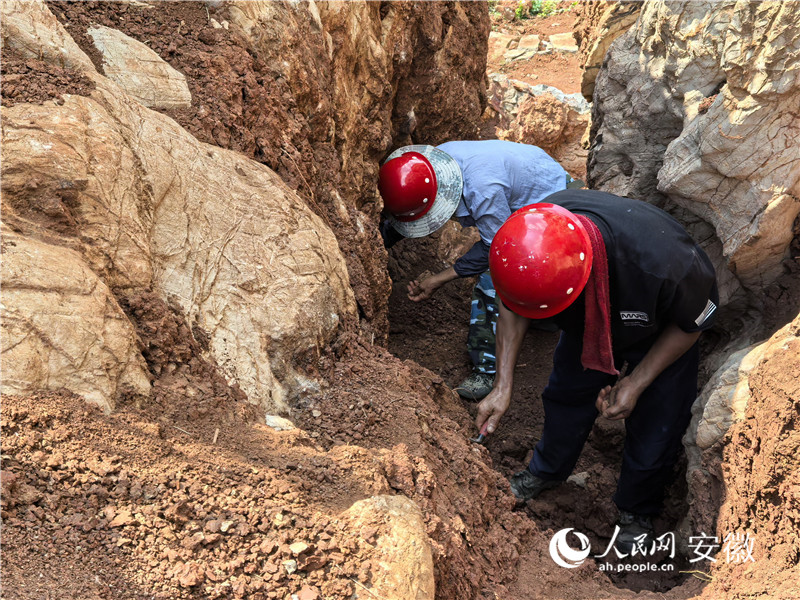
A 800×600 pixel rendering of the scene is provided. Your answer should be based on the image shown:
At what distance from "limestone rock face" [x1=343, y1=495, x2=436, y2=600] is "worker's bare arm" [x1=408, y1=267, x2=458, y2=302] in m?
2.18

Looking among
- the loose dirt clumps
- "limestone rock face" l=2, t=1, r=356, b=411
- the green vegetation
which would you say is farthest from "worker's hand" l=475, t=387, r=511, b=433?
the green vegetation

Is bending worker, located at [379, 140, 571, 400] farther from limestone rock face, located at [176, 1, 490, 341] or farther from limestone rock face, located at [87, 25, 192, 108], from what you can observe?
limestone rock face, located at [87, 25, 192, 108]

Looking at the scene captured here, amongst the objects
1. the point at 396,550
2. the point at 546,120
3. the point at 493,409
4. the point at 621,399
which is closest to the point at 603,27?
the point at 546,120

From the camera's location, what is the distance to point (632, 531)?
331 centimetres

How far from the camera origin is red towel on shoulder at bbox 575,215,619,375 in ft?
8.37

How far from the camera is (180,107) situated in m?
2.40

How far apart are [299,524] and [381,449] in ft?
1.77

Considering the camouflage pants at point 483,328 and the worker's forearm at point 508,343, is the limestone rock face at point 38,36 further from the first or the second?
the camouflage pants at point 483,328

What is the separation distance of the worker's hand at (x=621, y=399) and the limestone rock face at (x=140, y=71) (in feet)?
7.74

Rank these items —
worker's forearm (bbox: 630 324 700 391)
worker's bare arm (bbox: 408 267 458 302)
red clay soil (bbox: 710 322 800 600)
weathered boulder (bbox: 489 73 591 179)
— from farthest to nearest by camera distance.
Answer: weathered boulder (bbox: 489 73 591 179) < worker's bare arm (bbox: 408 267 458 302) < worker's forearm (bbox: 630 324 700 391) < red clay soil (bbox: 710 322 800 600)

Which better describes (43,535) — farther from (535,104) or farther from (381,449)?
(535,104)

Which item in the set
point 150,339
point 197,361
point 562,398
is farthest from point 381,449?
point 562,398

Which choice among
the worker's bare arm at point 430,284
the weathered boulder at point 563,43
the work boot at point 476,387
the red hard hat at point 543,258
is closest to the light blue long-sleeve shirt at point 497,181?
the worker's bare arm at point 430,284

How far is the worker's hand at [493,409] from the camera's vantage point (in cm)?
300
